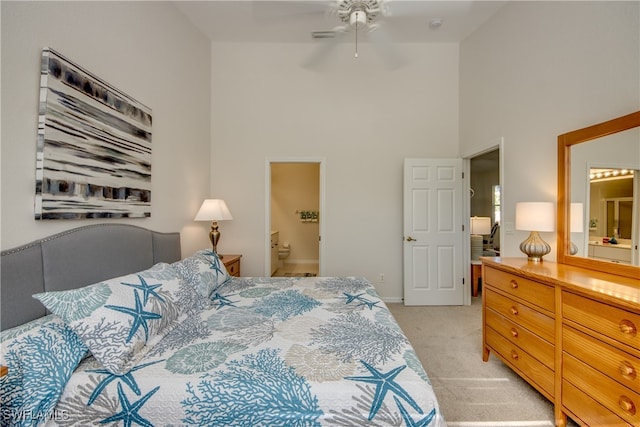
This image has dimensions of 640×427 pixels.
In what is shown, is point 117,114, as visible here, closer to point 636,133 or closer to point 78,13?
point 78,13

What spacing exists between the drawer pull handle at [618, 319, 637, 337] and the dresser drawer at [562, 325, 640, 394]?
0.34ft

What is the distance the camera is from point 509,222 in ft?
8.97

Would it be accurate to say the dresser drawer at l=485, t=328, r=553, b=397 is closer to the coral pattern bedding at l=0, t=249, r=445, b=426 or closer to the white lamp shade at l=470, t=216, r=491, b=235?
the coral pattern bedding at l=0, t=249, r=445, b=426

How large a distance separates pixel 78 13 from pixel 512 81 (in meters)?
3.72

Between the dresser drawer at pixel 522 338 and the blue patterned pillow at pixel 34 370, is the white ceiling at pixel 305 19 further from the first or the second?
the blue patterned pillow at pixel 34 370

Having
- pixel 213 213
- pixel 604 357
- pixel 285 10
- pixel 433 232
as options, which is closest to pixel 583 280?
pixel 604 357

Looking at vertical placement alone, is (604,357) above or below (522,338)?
above

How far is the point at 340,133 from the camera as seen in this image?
3.75 m

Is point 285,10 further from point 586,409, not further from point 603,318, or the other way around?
point 586,409

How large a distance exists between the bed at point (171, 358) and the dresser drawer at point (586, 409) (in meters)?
1.04

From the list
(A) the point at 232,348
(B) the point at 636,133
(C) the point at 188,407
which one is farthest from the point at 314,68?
(C) the point at 188,407

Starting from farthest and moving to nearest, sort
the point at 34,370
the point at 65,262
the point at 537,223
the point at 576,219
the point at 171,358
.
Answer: the point at 537,223 < the point at 576,219 < the point at 65,262 < the point at 171,358 < the point at 34,370

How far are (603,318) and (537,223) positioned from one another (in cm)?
95

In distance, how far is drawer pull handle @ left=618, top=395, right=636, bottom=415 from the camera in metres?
1.18
